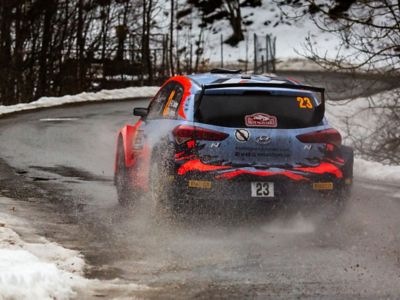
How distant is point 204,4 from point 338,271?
57.4 meters

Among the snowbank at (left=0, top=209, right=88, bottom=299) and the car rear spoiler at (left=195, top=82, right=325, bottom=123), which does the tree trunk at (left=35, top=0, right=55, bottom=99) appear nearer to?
the car rear spoiler at (left=195, top=82, right=325, bottom=123)

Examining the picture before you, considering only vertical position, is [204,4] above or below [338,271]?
above

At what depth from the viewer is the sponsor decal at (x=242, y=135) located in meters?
8.09

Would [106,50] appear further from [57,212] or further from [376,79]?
[57,212]

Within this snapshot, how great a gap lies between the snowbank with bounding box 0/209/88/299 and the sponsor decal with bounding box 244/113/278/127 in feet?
7.27

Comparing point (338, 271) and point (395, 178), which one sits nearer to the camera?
point (338, 271)

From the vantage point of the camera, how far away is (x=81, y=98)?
3034cm

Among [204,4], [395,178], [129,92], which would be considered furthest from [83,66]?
[395,178]

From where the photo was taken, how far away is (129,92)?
34906 mm

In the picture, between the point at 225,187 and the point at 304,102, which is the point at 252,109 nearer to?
the point at 304,102

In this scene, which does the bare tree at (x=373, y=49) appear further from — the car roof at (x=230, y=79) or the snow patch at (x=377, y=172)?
the car roof at (x=230, y=79)

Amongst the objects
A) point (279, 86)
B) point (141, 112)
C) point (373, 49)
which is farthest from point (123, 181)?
point (373, 49)

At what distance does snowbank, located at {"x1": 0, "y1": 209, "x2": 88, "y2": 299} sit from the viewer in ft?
18.2

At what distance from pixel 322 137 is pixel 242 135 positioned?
2.85 feet
